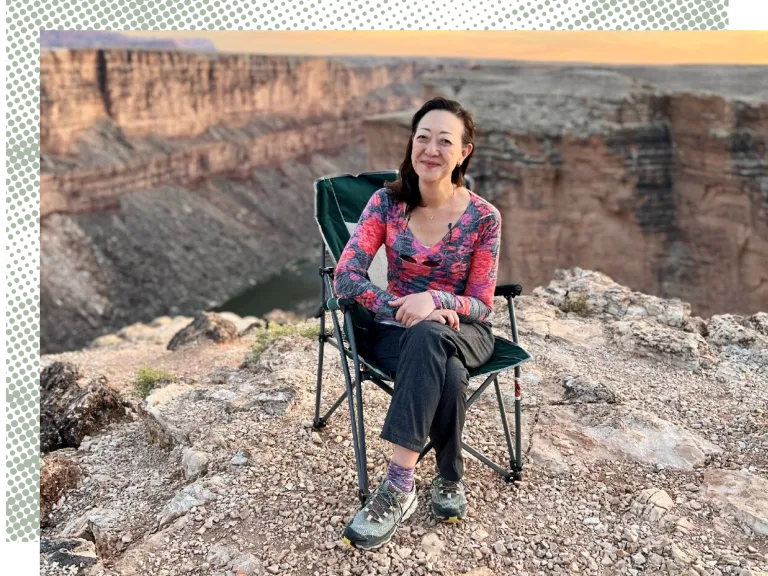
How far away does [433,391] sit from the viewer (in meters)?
2.37

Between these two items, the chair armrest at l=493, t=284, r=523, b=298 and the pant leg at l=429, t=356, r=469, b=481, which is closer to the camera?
the pant leg at l=429, t=356, r=469, b=481

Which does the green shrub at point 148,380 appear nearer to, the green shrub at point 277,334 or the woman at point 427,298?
the green shrub at point 277,334

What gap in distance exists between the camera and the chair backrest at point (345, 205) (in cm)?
332

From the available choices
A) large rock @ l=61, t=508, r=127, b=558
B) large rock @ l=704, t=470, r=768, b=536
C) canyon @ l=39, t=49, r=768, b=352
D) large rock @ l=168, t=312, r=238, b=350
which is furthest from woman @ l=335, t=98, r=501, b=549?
canyon @ l=39, t=49, r=768, b=352

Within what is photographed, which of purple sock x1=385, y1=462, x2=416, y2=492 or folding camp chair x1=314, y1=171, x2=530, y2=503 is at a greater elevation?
folding camp chair x1=314, y1=171, x2=530, y2=503

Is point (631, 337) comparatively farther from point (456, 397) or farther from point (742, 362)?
point (456, 397)

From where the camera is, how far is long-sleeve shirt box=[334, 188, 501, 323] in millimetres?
2725

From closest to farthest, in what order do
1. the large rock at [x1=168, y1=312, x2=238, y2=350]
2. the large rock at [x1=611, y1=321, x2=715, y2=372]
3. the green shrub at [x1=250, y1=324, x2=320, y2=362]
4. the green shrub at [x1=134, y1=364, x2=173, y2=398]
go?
the large rock at [x1=611, y1=321, x2=715, y2=372]
the green shrub at [x1=134, y1=364, x2=173, y2=398]
the green shrub at [x1=250, y1=324, x2=320, y2=362]
the large rock at [x1=168, y1=312, x2=238, y2=350]

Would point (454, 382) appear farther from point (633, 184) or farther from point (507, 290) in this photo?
point (633, 184)

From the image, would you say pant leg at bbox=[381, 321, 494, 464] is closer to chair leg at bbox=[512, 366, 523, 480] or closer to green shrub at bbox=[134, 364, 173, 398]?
chair leg at bbox=[512, 366, 523, 480]

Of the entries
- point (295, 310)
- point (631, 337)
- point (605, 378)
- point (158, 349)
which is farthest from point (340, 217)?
point (295, 310)

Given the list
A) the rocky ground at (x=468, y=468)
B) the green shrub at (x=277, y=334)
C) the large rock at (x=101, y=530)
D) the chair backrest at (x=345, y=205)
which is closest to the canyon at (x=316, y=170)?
the rocky ground at (x=468, y=468)

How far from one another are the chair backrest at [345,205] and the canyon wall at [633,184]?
44.0ft

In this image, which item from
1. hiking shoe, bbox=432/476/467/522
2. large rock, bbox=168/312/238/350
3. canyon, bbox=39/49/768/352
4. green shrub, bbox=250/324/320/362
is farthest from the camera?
canyon, bbox=39/49/768/352
